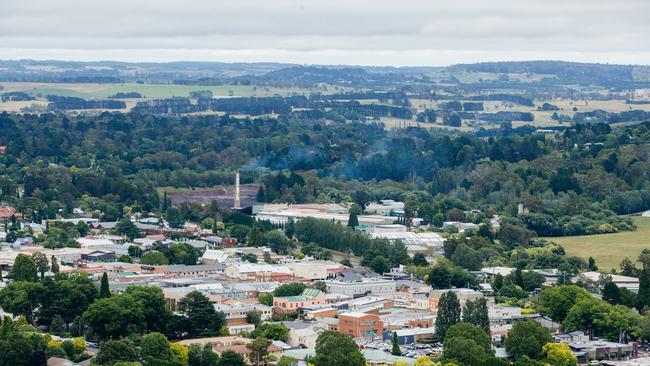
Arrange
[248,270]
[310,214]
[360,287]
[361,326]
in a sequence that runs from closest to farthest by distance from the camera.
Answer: [361,326] → [360,287] → [248,270] → [310,214]

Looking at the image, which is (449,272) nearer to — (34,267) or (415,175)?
(34,267)

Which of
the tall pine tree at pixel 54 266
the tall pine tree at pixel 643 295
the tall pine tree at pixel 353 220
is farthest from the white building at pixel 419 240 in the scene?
the tall pine tree at pixel 643 295

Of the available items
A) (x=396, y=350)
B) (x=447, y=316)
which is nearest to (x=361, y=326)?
(x=447, y=316)

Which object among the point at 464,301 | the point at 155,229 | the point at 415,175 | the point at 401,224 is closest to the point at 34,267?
the point at 464,301

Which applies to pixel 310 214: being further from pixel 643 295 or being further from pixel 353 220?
pixel 643 295

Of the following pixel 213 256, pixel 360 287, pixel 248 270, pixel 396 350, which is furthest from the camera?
pixel 213 256

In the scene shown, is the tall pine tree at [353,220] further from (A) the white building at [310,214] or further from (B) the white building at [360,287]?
(B) the white building at [360,287]

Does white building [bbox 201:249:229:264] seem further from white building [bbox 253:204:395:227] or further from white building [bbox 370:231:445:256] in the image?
white building [bbox 253:204:395:227]

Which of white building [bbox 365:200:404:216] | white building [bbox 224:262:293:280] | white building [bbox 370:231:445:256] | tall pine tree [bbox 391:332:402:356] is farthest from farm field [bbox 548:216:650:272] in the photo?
tall pine tree [bbox 391:332:402:356]
